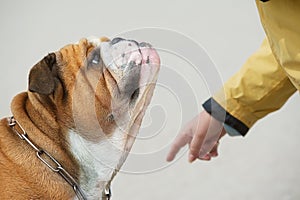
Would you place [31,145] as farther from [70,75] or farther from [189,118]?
[189,118]

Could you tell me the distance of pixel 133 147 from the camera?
37.6 inches

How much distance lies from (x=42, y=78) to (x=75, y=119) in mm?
83

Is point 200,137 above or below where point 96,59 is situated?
below

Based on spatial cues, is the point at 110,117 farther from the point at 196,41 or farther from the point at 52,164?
the point at 196,41

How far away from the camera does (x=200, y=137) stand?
36.5 inches

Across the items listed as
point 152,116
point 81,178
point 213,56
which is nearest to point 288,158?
point 213,56

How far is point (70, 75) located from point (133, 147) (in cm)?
19

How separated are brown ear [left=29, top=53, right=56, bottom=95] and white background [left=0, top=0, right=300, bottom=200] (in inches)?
Result: 19.5

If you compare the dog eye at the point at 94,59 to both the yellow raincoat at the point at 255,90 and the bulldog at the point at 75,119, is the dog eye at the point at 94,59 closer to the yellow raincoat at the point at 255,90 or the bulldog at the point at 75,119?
the bulldog at the point at 75,119

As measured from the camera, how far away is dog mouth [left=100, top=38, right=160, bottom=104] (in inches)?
33.0

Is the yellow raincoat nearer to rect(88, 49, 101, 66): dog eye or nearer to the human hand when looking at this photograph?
the human hand

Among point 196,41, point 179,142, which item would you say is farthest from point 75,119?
point 196,41

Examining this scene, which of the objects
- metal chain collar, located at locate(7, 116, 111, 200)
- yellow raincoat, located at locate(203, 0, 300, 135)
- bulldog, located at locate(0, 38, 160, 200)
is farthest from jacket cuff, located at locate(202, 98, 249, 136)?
metal chain collar, located at locate(7, 116, 111, 200)

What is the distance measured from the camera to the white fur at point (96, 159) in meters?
0.85
